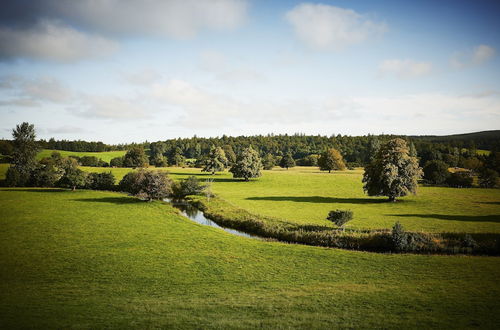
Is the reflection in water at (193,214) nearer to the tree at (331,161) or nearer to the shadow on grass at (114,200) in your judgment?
the shadow on grass at (114,200)

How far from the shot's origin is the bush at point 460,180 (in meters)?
77.4

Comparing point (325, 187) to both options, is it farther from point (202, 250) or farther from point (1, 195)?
point (1, 195)

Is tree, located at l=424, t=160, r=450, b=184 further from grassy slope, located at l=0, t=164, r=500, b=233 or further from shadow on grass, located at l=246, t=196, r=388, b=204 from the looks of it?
shadow on grass, located at l=246, t=196, r=388, b=204

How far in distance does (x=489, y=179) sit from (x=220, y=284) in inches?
3395

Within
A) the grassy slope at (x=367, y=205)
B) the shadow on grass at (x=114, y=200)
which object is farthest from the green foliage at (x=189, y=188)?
the shadow on grass at (x=114, y=200)

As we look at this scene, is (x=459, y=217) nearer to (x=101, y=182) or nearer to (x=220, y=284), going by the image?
(x=220, y=284)

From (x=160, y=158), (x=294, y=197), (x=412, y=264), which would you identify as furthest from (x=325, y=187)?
(x=160, y=158)

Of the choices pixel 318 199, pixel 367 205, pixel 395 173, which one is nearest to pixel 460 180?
pixel 395 173

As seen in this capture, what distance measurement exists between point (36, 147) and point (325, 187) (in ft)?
294

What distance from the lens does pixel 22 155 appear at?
83.9m

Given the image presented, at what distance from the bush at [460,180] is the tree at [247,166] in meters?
56.1

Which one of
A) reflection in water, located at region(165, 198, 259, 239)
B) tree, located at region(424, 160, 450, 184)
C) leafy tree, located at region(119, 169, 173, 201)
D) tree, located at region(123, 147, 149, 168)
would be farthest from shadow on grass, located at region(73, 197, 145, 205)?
tree, located at region(424, 160, 450, 184)

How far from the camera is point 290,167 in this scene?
140875mm

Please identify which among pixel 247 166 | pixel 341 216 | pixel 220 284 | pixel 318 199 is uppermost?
pixel 247 166
